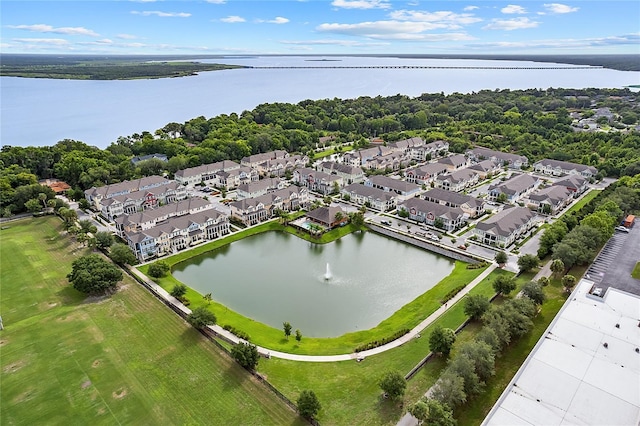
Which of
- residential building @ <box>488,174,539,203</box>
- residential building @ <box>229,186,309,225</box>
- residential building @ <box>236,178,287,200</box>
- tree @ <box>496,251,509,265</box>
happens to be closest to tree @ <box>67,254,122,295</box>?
residential building @ <box>229,186,309,225</box>

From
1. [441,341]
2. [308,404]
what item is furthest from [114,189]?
[441,341]

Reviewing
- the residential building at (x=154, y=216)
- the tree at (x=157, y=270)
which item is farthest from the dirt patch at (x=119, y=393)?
the residential building at (x=154, y=216)

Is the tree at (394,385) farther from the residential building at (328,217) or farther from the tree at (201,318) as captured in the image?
the residential building at (328,217)

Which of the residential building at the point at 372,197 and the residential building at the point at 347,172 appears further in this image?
the residential building at the point at 347,172

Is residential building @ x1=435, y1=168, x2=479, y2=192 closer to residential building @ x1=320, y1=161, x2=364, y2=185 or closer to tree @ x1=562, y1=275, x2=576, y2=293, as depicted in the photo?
residential building @ x1=320, y1=161, x2=364, y2=185

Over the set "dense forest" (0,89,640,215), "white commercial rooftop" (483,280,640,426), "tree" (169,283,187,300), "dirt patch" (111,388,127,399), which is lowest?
"dirt patch" (111,388,127,399)

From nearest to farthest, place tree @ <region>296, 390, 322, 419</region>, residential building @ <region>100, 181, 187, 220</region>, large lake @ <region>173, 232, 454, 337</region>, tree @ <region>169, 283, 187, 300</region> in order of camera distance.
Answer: tree @ <region>296, 390, 322, 419</region> → large lake @ <region>173, 232, 454, 337</region> → tree @ <region>169, 283, 187, 300</region> → residential building @ <region>100, 181, 187, 220</region>

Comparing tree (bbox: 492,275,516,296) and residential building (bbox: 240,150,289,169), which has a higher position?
residential building (bbox: 240,150,289,169)

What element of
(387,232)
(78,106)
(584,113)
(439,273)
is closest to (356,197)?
(387,232)
